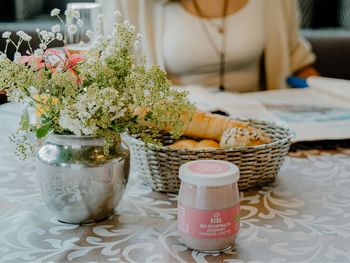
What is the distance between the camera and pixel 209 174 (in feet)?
2.35

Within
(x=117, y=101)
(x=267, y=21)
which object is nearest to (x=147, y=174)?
(x=117, y=101)

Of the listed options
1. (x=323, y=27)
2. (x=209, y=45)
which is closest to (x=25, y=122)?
(x=209, y=45)

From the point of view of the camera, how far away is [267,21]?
1.90 meters

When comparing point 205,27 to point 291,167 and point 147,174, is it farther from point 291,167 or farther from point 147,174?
point 147,174

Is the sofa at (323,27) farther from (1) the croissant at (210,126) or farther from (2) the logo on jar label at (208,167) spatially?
(2) the logo on jar label at (208,167)

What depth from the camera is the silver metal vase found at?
763mm

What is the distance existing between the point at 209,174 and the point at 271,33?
1.26m

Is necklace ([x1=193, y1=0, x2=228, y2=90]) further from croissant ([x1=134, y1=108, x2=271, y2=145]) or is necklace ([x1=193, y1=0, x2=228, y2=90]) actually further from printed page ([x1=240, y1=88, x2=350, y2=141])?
croissant ([x1=134, y1=108, x2=271, y2=145])

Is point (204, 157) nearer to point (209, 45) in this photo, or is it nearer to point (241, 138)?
point (241, 138)

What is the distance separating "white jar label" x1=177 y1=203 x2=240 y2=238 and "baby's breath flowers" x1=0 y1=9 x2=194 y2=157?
0.13 m

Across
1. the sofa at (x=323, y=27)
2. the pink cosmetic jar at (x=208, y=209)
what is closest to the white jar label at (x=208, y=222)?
the pink cosmetic jar at (x=208, y=209)

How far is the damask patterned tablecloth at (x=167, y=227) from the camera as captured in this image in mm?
717

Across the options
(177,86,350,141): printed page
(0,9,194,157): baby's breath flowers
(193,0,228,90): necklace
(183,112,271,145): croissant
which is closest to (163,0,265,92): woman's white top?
(193,0,228,90): necklace

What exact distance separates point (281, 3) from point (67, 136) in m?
1.34
